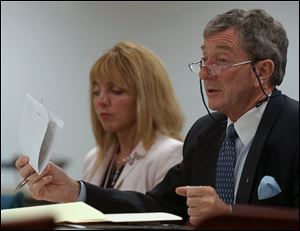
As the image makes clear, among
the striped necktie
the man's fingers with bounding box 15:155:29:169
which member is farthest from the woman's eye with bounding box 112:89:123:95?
the striped necktie

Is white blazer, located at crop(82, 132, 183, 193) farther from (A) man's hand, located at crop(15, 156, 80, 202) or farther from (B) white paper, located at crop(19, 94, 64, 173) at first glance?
(B) white paper, located at crop(19, 94, 64, 173)

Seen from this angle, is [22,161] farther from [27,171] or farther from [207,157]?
[207,157]

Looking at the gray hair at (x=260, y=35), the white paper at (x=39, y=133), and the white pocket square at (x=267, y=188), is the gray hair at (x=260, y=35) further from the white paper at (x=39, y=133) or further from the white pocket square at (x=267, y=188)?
the white paper at (x=39, y=133)

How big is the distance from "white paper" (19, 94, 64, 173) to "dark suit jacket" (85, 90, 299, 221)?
26 cm

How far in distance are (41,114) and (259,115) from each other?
0.58m

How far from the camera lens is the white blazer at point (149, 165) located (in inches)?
97.9

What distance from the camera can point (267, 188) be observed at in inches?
60.2

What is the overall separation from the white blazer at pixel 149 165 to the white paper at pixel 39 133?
2.58 feet

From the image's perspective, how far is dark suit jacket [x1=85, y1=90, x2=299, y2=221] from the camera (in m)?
1.54

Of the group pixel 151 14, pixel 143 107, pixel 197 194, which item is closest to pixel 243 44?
pixel 197 194

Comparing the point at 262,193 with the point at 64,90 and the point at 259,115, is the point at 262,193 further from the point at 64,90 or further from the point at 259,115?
the point at 64,90

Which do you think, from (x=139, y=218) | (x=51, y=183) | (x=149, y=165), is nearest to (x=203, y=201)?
(x=139, y=218)

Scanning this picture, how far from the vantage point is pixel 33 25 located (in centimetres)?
459

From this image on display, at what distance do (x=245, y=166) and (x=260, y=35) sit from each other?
14.4 inches
